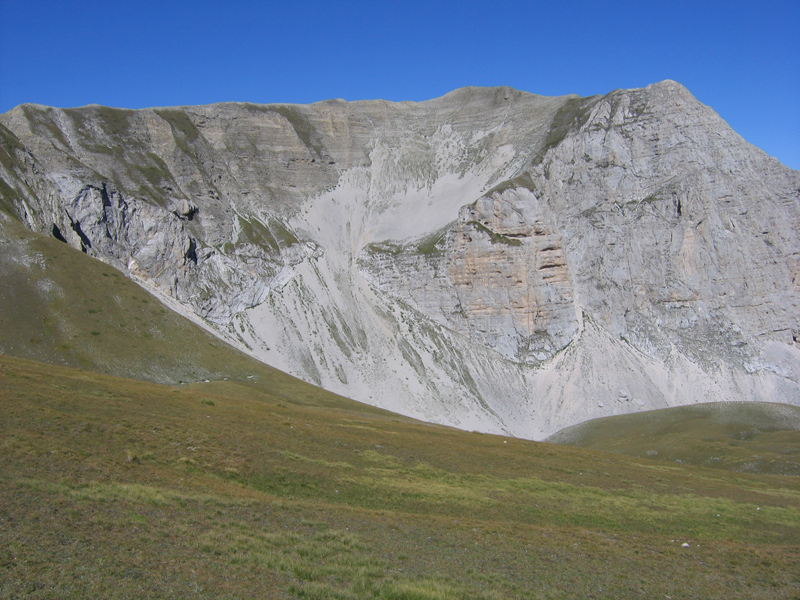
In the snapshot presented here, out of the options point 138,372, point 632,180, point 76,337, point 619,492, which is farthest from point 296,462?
point 632,180

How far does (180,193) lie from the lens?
119812 millimetres

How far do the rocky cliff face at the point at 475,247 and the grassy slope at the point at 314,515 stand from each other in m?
66.6

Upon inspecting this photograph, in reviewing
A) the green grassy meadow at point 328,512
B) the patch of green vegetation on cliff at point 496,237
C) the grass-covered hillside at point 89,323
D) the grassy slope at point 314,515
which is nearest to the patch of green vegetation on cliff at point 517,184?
the patch of green vegetation on cliff at point 496,237

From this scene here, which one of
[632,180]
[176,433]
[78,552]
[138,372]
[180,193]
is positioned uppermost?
[632,180]

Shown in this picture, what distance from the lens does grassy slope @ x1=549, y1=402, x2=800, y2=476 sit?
65250mm

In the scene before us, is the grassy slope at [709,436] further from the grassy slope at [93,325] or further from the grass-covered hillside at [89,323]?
the grass-covered hillside at [89,323]

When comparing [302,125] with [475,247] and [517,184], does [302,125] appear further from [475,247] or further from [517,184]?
[475,247]

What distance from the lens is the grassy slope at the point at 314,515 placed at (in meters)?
13.9

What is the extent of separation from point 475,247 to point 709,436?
57.5 metres

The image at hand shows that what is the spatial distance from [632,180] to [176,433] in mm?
119648

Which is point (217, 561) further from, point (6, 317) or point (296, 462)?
point (6, 317)

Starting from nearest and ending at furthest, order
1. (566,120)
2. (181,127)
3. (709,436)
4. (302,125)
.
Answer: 1. (709,436)
2. (181,127)
3. (566,120)
4. (302,125)

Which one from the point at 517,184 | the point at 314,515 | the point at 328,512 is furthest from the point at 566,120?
the point at 314,515

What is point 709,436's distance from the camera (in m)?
81.1
